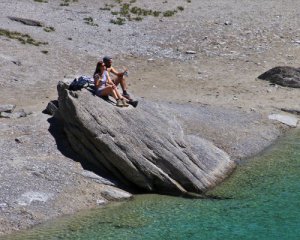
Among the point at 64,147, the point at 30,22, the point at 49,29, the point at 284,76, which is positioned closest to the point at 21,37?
the point at 49,29

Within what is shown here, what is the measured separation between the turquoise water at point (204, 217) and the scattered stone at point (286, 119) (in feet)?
23.5

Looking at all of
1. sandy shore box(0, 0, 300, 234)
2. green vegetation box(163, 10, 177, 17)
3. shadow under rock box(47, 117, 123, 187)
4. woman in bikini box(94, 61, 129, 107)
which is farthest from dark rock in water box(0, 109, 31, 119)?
green vegetation box(163, 10, 177, 17)

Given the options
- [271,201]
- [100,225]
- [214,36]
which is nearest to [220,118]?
[271,201]

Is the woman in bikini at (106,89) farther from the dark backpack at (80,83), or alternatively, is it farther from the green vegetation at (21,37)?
the green vegetation at (21,37)

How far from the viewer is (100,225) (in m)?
19.0

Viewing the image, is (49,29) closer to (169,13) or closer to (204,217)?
(169,13)

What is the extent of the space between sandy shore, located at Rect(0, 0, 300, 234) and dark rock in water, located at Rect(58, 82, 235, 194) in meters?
1.12

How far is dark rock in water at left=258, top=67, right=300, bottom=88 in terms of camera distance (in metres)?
35.7

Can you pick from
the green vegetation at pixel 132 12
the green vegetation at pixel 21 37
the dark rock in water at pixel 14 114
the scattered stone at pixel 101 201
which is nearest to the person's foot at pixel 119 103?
the scattered stone at pixel 101 201

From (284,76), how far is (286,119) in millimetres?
5905

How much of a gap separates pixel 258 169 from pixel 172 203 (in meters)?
4.73

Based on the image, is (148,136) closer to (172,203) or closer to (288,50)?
(172,203)

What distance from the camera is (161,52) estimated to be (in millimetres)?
41156

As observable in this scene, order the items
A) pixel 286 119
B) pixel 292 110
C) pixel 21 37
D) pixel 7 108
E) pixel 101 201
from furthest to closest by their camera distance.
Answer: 1. pixel 21 37
2. pixel 292 110
3. pixel 286 119
4. pixel 7 108
5. pixel 101 201
